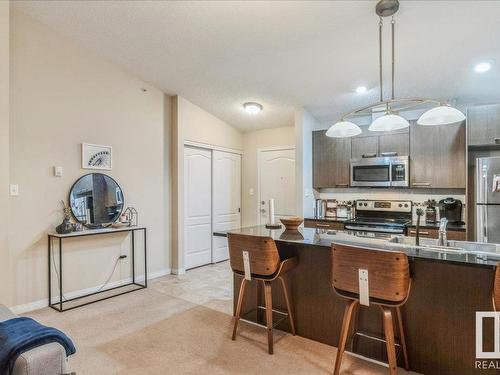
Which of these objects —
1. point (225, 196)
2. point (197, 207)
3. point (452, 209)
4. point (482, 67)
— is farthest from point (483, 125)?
point (197, 207)

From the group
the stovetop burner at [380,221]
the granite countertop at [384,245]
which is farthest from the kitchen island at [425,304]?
the stovetop burner at [380,221]

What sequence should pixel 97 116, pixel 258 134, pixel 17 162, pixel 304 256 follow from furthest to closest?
pixel 258 134, pixel 97 116, pixel 17 162, pixel 304 256

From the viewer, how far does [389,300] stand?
1.92 meters

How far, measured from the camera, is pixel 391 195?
186 inches

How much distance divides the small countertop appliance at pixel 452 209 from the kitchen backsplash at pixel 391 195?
0.06m

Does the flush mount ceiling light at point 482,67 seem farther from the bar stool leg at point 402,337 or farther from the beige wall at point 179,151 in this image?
the beige wall at point 179,151

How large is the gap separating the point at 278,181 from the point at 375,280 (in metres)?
3.85

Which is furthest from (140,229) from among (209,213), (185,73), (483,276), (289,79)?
(483,276)

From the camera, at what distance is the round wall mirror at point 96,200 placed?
12.3 feet

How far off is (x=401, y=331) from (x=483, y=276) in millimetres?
639

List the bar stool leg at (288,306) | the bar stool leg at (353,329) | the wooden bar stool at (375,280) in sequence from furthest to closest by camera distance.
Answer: the bar stool leg at (288,306), the bar stool leg at (353,329), the wooden bar stool at (375,280)

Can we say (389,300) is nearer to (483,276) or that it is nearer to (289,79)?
(483,276)

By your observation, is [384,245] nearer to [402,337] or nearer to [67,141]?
[402,337]

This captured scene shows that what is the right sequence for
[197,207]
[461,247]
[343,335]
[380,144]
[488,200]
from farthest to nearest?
[197,207] → [380,144] → [488,200] → [461,247] → [343,335]
